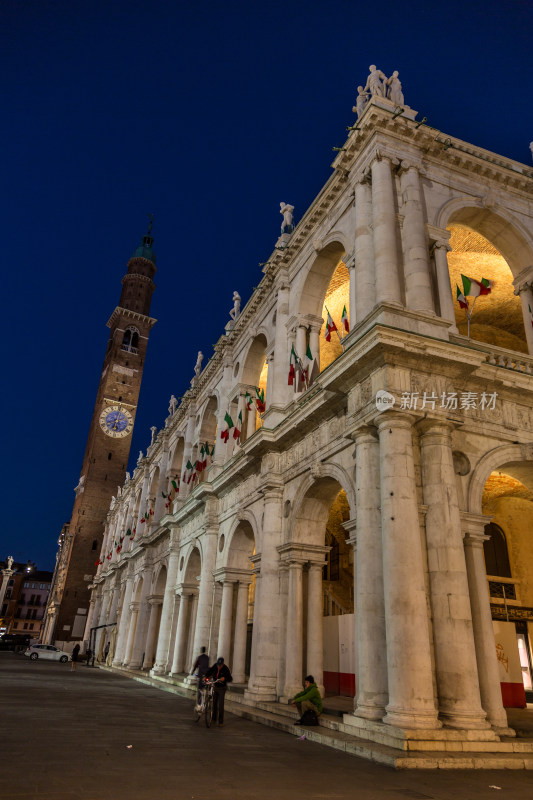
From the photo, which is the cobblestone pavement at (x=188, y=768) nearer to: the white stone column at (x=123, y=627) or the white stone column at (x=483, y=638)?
the white stone column at (x=483, y=638)

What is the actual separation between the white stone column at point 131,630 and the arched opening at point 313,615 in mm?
19963

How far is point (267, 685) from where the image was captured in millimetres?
14727

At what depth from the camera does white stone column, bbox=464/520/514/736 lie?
405 inches

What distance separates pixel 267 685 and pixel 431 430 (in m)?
8.44

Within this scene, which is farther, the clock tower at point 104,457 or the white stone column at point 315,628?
the clock tower at point 104,457

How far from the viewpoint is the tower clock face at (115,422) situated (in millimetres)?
62594

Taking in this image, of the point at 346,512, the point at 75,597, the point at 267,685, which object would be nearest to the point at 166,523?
the point at 346,512

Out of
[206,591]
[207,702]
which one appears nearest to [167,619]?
[206,591]

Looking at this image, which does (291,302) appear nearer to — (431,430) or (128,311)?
(431,430)

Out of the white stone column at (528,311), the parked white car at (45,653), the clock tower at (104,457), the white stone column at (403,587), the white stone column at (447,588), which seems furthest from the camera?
the clock tower at (104,457)

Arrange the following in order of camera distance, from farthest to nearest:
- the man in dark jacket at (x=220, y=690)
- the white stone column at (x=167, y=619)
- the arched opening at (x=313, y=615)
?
1. the white stone column at (x=167, y=619)
2. the arched opening at (x=313, y=615)
3. the man in dark jacket at (x=220, y=690)

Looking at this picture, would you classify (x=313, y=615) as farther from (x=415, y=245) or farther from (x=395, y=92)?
(x=395, y=92)

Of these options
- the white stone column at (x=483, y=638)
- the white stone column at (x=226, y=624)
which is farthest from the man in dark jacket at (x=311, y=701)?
the white stone column at (x=226, y=624)

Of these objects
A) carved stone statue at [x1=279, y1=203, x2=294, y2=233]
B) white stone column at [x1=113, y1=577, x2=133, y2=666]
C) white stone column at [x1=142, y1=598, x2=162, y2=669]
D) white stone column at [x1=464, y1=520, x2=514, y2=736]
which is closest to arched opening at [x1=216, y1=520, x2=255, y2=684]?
white stone column at [x1=464, y1=520, x2=514, y2=736]
